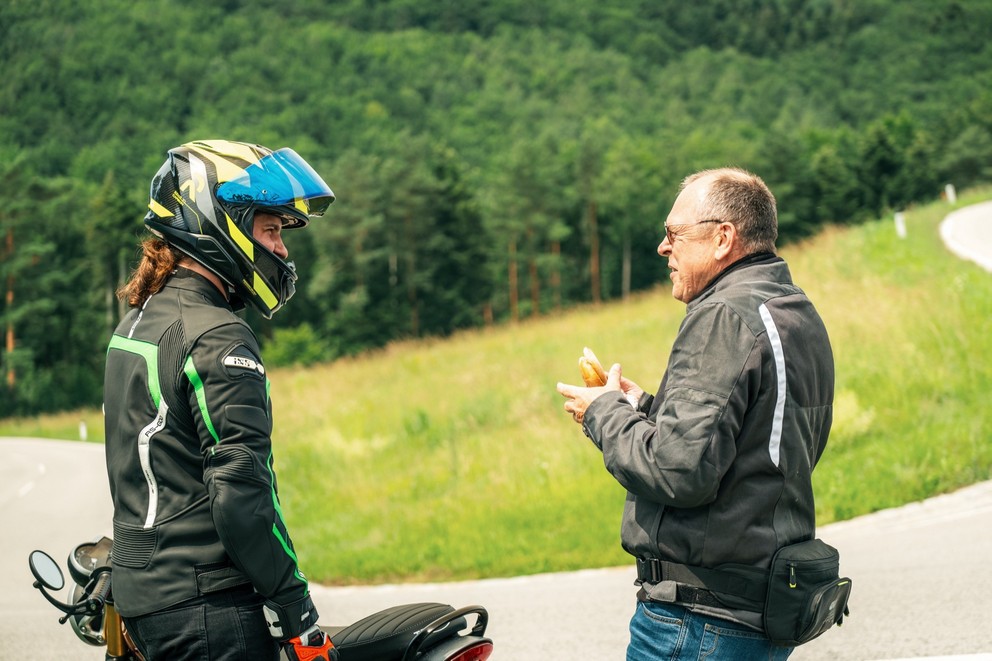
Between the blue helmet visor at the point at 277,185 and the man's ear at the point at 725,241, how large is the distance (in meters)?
1.22

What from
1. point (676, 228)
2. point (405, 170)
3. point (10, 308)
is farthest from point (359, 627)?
point (405, 170)

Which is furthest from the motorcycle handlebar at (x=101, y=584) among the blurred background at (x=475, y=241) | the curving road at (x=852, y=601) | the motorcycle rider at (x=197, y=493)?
the curving road at (x=852, y=601)

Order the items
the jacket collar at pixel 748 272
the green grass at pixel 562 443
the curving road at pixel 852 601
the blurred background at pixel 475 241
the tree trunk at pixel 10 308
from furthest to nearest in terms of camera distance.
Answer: the tree trunk at pixel 10 308
the blurred background at pixel 475 241
the green grass at pixel 562 443
the curving road at pixel 852 601
the jacket collar at pixel 748 272

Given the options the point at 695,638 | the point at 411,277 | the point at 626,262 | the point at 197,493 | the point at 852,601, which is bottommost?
the point at 626,262

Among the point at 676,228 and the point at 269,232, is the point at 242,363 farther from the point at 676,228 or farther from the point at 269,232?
the point at 676,228

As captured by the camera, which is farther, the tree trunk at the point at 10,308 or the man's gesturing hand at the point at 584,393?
the tree trunk at the point at 10,308

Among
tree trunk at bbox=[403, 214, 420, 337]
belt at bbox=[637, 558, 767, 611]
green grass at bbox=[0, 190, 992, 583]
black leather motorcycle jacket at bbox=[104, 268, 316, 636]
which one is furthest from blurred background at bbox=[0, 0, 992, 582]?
belt at bbox=[637, 558, 767, 611]

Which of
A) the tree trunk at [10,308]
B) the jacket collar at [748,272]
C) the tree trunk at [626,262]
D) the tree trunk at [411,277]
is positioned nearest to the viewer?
the jacket collar at [748,272]

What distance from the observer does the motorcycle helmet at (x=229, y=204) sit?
2.95 m

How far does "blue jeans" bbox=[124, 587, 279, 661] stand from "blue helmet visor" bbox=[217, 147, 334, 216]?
1143 mm

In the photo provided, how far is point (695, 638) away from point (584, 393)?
0.78m

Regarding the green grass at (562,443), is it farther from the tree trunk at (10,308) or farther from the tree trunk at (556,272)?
the tree trunk at (556,272)

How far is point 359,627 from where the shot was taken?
3139mm

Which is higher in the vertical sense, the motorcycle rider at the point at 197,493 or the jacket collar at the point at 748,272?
the jacket collar at the point at 748,272
